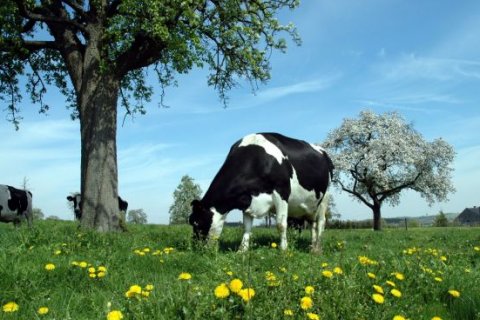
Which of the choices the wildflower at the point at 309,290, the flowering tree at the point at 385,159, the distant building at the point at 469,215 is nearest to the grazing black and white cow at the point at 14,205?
the wildflower at the point at 309,290

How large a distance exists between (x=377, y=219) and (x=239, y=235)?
139ft

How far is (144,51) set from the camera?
1584cm

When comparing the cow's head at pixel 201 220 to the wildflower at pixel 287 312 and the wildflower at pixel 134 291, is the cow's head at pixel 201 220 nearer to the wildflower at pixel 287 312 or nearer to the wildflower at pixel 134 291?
the wildflower at pixel 134 291

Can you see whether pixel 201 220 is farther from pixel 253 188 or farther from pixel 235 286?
pixel 235 286

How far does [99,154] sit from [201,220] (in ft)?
21.0

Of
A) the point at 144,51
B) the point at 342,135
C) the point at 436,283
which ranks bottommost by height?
the point at 436,283

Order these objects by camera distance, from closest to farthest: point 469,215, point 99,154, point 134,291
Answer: point 134,291 < point 99,154 < point 469,215

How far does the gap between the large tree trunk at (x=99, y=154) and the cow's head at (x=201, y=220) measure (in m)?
5.50

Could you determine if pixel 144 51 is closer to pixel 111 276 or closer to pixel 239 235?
pixel 239 235

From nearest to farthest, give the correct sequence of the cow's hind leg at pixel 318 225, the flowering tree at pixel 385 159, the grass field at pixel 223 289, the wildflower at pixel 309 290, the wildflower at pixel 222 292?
the wildflower at pixel 222 292 → the grass field at pixel 223 289 → the wildflower at pixel 309 290 → the cow's hind leg at pixel 318 225 → the flowering tree at pixel 385 159

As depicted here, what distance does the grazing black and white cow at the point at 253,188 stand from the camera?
33.2 feet

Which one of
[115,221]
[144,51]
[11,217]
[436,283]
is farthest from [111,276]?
[11,217]

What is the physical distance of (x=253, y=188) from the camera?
10.2 m

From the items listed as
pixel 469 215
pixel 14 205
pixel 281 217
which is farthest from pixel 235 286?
pixel 469 215
